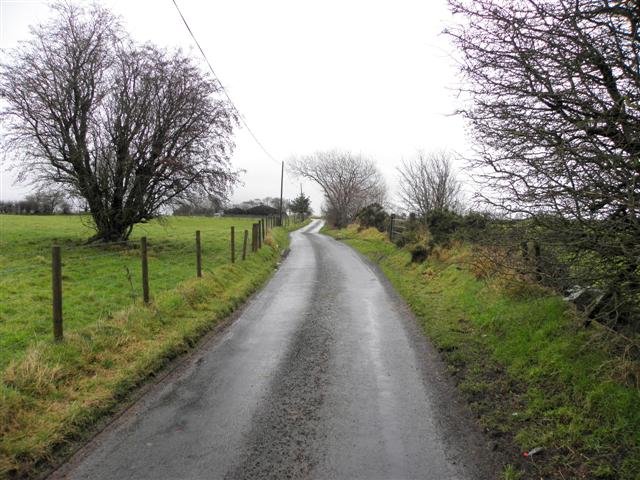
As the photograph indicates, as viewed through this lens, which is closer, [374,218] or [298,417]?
[298,417]

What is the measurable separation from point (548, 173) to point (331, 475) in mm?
3517

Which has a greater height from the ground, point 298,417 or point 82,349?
point 82,349

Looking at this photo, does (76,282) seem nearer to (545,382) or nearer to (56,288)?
(56,288)

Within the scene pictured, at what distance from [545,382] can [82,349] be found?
5725 mm

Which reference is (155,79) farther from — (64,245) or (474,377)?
(474,377)

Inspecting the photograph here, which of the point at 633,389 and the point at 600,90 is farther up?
the point at 600,90

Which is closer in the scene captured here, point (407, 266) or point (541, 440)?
point (541, 440)

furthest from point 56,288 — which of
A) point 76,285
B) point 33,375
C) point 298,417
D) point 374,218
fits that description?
point 374,218

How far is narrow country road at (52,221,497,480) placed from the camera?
354cm

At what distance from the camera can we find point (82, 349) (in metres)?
5.73

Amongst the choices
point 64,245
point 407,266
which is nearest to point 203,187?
point 64,245

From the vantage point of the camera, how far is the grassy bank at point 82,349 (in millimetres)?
3973

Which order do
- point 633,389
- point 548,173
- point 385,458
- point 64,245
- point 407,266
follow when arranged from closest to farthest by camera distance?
point 385,458, point 633,389, point 548,173, point 407,266, point 64,245

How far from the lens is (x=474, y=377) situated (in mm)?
5391
